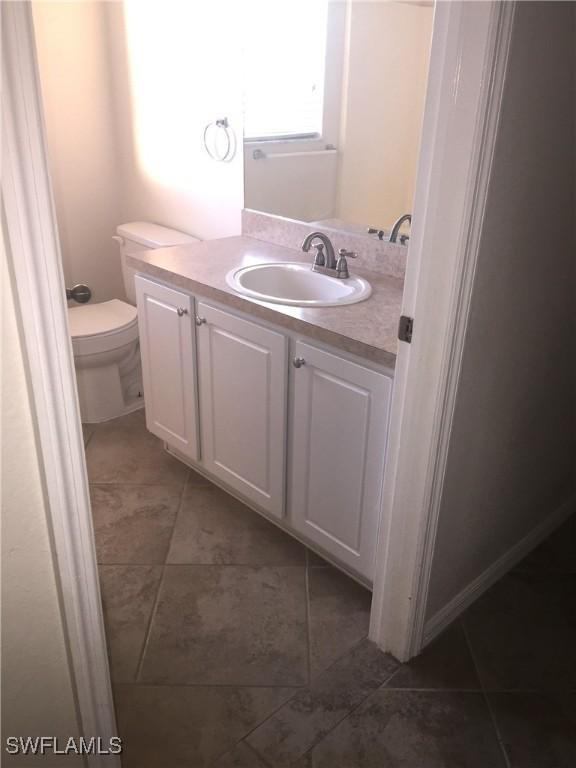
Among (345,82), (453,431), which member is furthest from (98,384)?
(453,431)

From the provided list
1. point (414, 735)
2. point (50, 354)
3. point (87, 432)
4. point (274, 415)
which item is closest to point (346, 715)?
point (414, 735)

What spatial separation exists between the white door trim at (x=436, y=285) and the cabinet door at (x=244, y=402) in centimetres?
51

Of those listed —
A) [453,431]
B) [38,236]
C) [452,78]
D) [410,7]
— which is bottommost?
[453,431]

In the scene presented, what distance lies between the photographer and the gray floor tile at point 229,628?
1783mm

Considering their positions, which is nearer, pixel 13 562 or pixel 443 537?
pixel 13 562

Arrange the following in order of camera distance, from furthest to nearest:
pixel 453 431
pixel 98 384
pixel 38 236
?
1. pixel 98 384
2. pixel 453 431
3. pixel 38 236

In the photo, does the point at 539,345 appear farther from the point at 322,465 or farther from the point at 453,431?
the point at 322,465

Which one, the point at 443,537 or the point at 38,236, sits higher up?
the point at 38,236

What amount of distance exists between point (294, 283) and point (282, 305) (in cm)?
40

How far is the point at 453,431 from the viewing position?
158 cm

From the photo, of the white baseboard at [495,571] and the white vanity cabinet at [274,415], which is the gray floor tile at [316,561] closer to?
the white vanity cabinet at [274,415]

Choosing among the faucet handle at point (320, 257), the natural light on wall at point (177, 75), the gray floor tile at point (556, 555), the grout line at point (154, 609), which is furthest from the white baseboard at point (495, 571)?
the natural light on wall at point (177, 75)

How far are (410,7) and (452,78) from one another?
3.31 feet

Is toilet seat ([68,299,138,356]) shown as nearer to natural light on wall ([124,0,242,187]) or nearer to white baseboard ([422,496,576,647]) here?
natural light on wall ([124,0,242,187])
